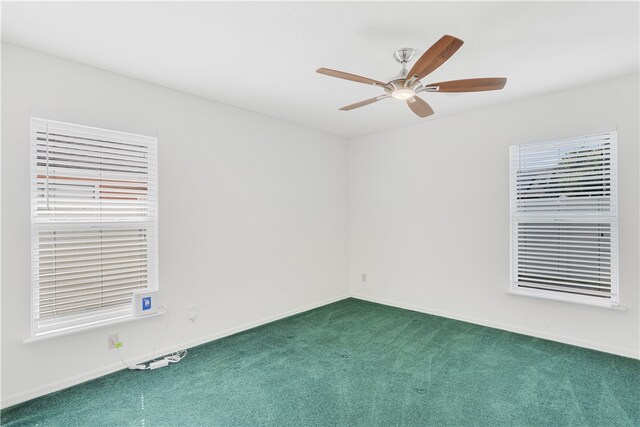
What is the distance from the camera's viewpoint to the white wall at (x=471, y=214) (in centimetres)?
290

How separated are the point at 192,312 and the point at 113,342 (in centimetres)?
69

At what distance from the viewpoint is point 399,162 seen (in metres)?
4.50

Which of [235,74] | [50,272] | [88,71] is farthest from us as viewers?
[235,74]

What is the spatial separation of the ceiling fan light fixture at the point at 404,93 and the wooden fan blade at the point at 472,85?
132 millimetres

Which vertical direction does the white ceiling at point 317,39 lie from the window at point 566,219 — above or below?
above

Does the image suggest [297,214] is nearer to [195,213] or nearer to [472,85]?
[195,213]

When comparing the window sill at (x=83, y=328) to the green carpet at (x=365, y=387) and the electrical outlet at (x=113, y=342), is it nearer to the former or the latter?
the electrical outlet at (x=113, y=342)

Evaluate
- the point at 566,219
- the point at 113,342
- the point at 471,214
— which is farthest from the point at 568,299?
the point at 113,342

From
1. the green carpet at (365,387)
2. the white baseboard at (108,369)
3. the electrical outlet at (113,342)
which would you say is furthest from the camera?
the electrical outlet at (113,342)

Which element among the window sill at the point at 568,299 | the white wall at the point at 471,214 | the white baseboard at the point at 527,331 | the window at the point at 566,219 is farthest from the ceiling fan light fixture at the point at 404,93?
the white baseboard at the point at 527,331

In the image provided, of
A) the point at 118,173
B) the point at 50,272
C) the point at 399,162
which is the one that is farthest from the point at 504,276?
the point at 50,272

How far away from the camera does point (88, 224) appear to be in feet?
8.34

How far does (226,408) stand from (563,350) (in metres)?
3.07

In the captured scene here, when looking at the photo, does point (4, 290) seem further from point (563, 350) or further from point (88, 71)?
point (563, 350)
